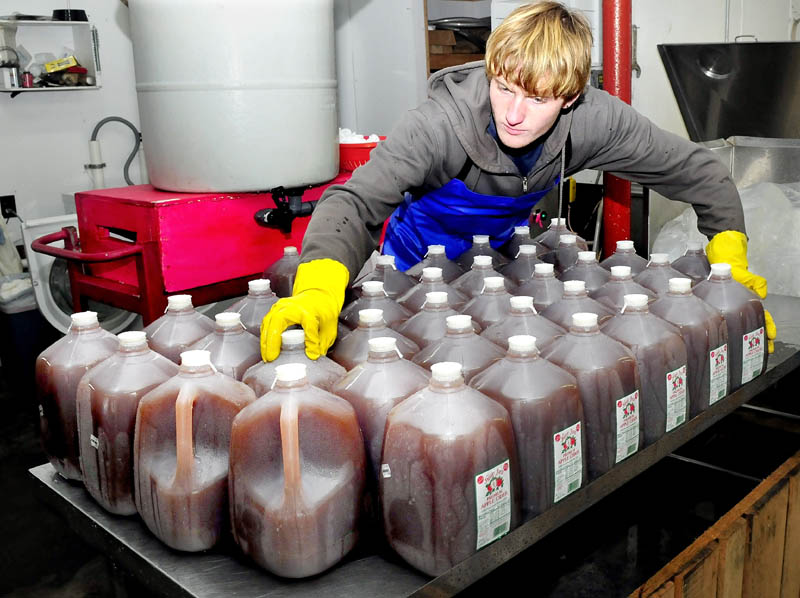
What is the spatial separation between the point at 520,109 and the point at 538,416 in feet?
2.67

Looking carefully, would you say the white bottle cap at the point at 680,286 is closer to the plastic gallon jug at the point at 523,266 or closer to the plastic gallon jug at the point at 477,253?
the plastic gallon jug at the point at 523,266

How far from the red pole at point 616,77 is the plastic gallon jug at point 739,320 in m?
1.23

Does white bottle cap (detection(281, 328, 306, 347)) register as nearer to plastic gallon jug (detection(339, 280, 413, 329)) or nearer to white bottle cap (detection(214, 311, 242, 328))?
white bottle cap (detection(214, 311, 242, 328))

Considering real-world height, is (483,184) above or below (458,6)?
→ below

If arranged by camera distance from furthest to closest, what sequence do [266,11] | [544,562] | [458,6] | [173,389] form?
1. [458,6]
2. [266,11]
3. [544,562]
4. [173,389]

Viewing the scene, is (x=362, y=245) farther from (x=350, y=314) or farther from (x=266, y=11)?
(x=266, y=11)

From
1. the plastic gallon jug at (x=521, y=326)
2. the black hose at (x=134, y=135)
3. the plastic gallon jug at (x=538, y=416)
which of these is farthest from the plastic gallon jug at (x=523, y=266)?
the black hose at (x=134, y=135)

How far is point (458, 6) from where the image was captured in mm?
4773

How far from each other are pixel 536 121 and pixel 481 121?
23 cm

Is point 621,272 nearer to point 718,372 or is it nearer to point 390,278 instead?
point 718,372

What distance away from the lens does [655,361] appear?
142 centimetres

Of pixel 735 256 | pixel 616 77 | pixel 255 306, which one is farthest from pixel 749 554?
pixel 616 77

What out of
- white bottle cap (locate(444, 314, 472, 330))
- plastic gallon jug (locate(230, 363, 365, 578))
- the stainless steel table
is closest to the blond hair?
white bottle cap (locate(444, 314, 472, 330))

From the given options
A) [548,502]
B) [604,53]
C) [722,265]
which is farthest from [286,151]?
[548,502]
